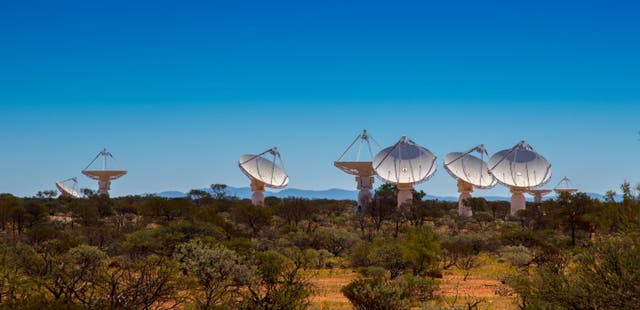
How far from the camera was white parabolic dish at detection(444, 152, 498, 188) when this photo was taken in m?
79.5

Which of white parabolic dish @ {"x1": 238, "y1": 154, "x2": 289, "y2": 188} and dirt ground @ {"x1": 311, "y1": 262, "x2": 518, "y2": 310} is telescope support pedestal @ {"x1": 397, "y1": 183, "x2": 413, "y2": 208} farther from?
dirt ground @ {"x1": 311, "y1": 262, "x2": 518, "y2": 310}

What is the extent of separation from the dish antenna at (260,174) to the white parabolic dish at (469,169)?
1972 cm

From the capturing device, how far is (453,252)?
122 feet

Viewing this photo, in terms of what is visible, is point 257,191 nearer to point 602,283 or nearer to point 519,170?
point 519,170

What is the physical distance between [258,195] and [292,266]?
51858mm

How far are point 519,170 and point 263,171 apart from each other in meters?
29.3

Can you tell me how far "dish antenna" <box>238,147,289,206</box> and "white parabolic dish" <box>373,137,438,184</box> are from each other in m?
12.4

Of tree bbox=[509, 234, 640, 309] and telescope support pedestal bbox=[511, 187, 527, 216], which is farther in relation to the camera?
telescope support pedestal bbox=[511, 187, 527, 216]

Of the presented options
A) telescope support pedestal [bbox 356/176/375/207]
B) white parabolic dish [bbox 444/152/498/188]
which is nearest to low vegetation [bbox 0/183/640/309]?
telescope support pedestal [bbox 356/176/375/207]

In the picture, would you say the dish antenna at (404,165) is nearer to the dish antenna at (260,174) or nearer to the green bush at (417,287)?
the dish antenna at (260,174)

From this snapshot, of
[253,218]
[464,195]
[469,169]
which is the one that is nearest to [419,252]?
[253,218]

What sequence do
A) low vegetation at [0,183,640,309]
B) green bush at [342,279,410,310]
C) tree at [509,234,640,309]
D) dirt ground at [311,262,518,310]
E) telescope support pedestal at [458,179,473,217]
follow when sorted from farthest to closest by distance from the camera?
telescope support pedestal at [458,179,473,217] < dirt ground at [311,262,518,310] < green bush at [342,279,410,310] < low vegetation at [0,183,640,309] < tree at [509,234,640,309]

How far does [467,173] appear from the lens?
80562 mm

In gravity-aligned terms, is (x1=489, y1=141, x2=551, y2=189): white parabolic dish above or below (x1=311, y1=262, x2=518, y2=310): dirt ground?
above
